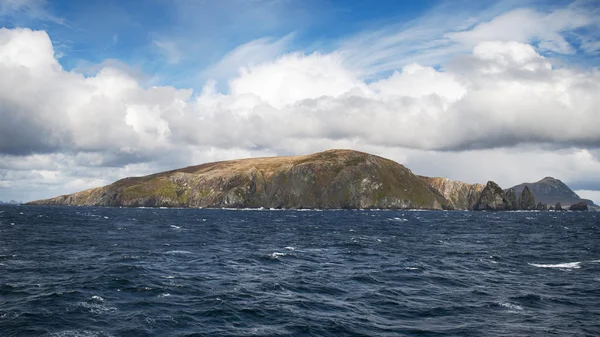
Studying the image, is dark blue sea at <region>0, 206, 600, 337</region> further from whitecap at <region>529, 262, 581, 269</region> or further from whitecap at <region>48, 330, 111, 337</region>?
whitecap at <region>529, 262, 581, 269</region>

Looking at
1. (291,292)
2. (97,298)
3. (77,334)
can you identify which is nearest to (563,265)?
(291,292)

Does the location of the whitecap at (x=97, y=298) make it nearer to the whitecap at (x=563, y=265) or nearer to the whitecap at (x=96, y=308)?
the whitecap at (x=96, y=308)

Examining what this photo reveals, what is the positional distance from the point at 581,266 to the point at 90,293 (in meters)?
60.3

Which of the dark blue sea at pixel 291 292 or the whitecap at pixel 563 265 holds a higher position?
the dark blue sea at pixel 291 292

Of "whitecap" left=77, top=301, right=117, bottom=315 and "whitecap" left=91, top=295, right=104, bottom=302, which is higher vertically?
"whitecap" left=91, top=295, right=104, bottom=302

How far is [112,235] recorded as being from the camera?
305 ft

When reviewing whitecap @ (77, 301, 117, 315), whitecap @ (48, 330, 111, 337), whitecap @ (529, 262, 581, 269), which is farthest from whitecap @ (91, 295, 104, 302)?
whitecap @ (529, 262, 581, 269)

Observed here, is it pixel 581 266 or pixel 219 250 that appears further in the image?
pixel 219 250

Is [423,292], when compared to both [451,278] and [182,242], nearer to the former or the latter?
[451,278]

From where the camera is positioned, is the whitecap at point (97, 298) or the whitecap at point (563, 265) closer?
the whitecap at point (97, 298)

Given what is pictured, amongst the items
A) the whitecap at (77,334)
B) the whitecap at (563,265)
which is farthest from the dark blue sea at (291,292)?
the whitecap at (563,265)

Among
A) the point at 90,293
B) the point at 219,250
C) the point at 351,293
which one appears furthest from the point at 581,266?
the point at 90,293

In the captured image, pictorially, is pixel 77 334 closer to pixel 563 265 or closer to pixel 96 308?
pixel 96 308

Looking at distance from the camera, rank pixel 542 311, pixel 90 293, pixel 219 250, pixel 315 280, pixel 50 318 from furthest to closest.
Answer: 1. pixel 219 250
2. pixel 315 280
3. pixel 90 293
4. pixel 542 311
5. pixel 50 318
